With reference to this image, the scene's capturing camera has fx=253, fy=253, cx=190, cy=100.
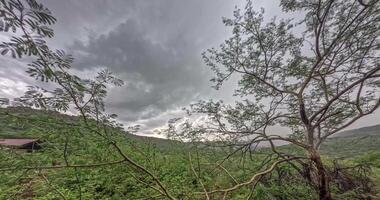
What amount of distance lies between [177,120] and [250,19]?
10.1 feet

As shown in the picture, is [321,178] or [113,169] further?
[321,178]

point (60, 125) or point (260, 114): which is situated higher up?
point (260, 114)

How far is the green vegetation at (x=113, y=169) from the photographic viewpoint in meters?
2.29

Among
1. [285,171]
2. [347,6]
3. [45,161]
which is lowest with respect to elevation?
[285,171]

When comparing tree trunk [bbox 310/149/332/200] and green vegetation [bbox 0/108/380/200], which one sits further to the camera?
tree trunk [bbox 310/149/332/200]

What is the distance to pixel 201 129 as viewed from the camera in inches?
251

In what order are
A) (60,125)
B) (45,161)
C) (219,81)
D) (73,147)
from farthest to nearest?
(219,81) < (45,161) < (73,147) < (60,125)

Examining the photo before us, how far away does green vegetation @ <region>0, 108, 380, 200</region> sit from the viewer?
7.51ft

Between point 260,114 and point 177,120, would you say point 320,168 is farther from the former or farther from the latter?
point 177,120

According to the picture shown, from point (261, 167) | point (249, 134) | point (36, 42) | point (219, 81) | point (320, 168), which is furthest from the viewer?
point (219, 81)

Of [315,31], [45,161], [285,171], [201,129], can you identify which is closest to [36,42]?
[45,161]

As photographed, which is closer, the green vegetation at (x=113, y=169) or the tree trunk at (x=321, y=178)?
the green vegetation at (x=113, y=169)

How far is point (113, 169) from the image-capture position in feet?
13.8

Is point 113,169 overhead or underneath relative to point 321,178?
overhead
